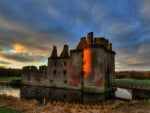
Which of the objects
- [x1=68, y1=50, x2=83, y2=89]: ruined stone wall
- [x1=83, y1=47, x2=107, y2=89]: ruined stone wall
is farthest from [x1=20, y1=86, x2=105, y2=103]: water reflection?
[x1=68, y1=50, x2=83, y2=89]: ruined stone wall

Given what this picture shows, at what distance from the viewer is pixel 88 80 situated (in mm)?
37156

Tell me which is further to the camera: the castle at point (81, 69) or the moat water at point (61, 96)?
the castle at point (81, 69)

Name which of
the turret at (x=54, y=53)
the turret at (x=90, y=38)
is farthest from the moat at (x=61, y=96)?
the turret at (x=54, y=53)

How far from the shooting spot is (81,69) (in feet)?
132

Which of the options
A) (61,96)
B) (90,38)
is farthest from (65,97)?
(90,38)

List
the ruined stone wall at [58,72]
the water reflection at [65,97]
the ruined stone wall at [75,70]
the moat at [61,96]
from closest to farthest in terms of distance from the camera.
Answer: the water reflection at [65,97], the moat at [61,96], the ruined stone wall at [75,70], the ruined stone wall at [58,72]

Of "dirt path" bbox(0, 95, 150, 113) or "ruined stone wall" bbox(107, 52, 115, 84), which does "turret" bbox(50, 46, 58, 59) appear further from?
"dirt path" bbox(0, 95, 150, 113)

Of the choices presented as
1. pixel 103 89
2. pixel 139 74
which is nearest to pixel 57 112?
pixel 103 89

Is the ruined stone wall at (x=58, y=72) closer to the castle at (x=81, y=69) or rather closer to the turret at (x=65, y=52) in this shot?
the castle at (x=81, y=69)

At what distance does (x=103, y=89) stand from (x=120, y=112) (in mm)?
23759

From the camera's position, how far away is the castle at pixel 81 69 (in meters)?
36.6

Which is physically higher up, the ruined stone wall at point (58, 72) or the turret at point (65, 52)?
the turret at point (65, 52)

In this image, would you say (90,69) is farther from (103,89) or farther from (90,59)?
(103,89)

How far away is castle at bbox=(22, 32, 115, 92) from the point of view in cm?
3662
